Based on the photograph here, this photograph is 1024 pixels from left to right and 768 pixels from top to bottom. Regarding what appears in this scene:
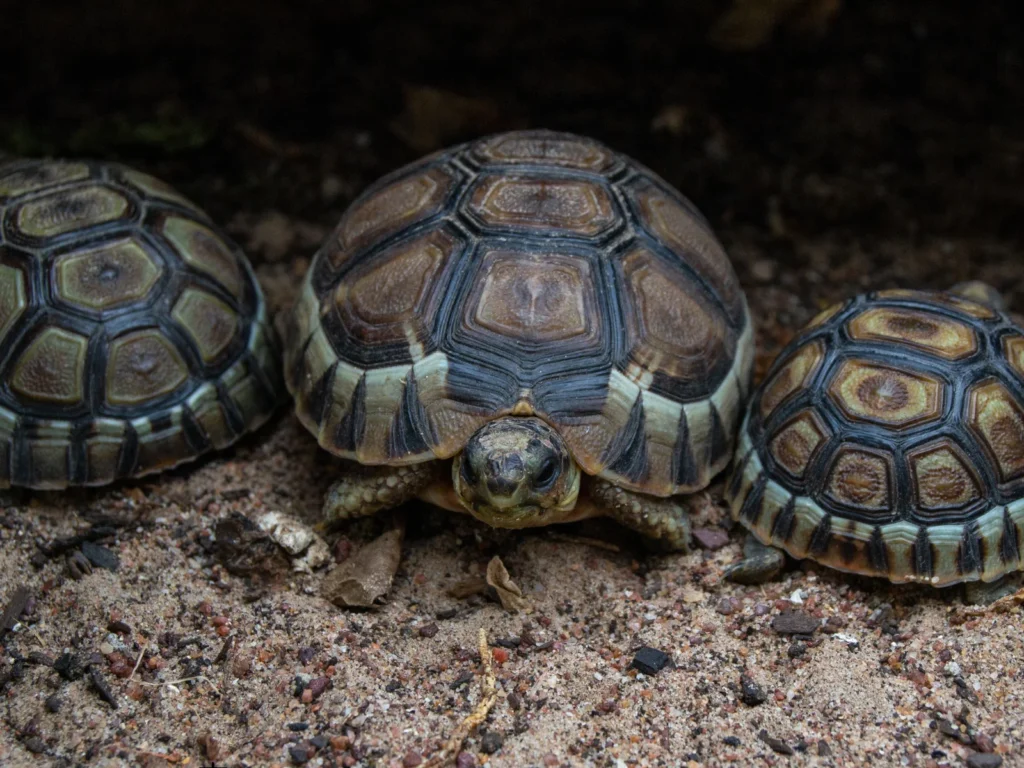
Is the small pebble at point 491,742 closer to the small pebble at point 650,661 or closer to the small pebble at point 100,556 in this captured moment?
the small pebble at point 650,661

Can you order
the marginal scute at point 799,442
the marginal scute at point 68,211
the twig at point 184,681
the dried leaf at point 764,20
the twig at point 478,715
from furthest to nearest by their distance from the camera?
the dried leaf at point 764,20 → the marginal scute at point 68,211 → the marginal scute at point 799,442 → the twig at point 184,681 → the twig at point 478,715

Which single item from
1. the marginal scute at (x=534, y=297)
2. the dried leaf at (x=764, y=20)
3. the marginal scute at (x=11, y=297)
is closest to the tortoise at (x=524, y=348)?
the marginal scute at (x=534, y=297)

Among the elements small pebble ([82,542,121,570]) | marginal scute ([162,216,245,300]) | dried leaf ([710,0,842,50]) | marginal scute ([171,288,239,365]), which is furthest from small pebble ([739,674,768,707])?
dried leaf ([710,0,842,50])

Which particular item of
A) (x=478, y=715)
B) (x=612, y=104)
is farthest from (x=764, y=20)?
(x=478, y=715)

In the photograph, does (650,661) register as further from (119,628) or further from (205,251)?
(205,251)

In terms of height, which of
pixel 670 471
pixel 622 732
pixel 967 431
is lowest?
pixel 622 732

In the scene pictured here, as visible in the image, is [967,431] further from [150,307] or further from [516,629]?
[150,307]

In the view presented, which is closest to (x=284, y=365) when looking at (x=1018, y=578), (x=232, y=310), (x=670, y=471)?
(x=232, y=310)

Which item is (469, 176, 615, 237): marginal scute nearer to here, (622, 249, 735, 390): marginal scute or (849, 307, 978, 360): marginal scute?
(622, 249, 735, 390): marginal scute
